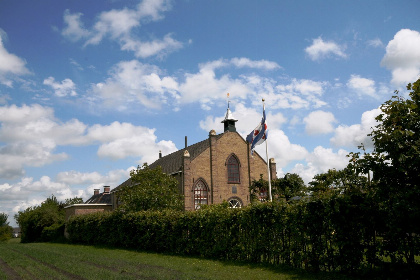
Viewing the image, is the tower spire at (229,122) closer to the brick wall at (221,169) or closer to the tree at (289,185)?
the brick wall at (221,169)

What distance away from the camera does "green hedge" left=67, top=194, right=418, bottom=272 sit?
34.1 feet

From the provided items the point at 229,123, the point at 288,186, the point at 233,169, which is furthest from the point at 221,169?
the point at 288,186

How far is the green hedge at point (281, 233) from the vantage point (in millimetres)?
10383

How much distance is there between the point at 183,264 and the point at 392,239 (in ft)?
27.2

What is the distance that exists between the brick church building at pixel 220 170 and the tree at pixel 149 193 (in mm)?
5937

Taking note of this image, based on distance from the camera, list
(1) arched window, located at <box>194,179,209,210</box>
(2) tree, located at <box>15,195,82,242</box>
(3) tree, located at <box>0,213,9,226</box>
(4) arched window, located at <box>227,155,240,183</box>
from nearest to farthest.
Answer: (1) arched window, located at <box>194,179,209,210</box> < (4) arched window, located at <box>227,155,240,183</box> < (2) tree, located at <box>15,195,82,242</box> < (3) tree, located at <box>0,213,9,226</box>

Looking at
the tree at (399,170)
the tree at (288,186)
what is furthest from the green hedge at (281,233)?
the tree at (288,186)


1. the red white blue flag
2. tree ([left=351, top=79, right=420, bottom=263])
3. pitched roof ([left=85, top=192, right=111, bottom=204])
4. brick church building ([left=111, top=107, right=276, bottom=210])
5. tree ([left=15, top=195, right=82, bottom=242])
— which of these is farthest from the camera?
pitched roof ([left=85, top=192, right=111, bottom=204])

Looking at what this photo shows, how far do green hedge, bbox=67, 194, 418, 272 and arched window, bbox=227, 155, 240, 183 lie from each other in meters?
17.0

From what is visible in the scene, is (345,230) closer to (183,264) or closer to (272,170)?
(183,264)

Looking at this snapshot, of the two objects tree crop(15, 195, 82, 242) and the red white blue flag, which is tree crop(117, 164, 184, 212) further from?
tree crop(15, 195, 82, 242)

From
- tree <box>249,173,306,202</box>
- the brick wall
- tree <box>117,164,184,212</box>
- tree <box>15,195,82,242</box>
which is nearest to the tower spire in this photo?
the brick wall

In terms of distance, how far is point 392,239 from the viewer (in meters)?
9.47

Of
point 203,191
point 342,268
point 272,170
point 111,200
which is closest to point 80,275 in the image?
point 342,268
